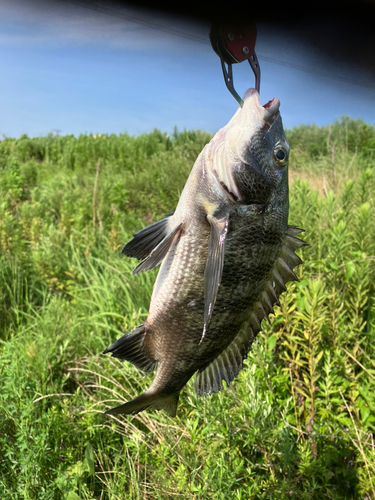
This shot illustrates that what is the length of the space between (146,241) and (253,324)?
1.51ft

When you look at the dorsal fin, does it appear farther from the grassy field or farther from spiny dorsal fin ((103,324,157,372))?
the grassy field

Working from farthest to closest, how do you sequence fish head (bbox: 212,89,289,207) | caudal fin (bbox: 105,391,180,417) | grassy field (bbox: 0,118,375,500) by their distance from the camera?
grassy field (bbox: 0,118,375,500) < caudal fin (bbox: 105,391,180,417) < fish head (bbox: 212,89,289,207)

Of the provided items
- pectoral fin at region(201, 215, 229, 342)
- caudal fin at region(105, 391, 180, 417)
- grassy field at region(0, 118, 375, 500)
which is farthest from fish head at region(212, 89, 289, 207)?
grassy field at region(0, 118, 375, 500)

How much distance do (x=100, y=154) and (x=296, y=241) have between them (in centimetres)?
985

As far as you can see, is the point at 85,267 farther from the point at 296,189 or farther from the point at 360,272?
Result: the point at 360,272

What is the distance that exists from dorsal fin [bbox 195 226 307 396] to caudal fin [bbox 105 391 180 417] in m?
0.12

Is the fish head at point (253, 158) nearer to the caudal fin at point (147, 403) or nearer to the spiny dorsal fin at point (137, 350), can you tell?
the spiny dorsal fin at point (137, 350)

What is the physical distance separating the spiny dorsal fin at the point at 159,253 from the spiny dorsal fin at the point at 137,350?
24 cm

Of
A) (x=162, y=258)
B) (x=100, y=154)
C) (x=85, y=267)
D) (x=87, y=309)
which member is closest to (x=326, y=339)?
(x=162, y=258)

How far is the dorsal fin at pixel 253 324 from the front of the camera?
138 centimetres

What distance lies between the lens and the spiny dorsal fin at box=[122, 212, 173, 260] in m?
1.36

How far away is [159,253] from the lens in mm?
1355

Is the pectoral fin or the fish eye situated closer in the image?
the pectoral fin

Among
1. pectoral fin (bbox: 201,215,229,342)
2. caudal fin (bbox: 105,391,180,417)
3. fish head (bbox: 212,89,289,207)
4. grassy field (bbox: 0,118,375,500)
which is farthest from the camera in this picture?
grassy field (bbox: 0,118,375,500)
